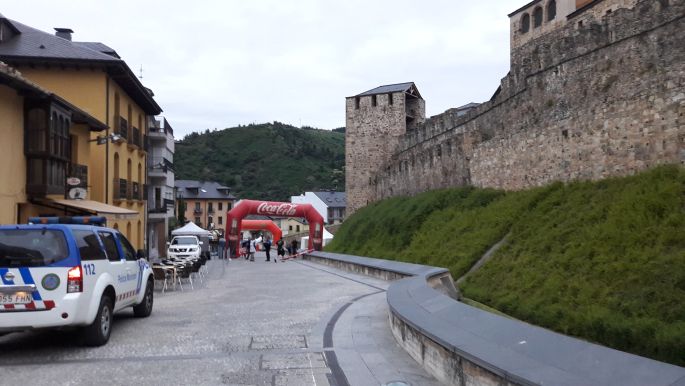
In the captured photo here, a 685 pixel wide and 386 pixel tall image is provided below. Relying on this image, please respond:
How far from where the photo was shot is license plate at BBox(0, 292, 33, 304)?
7340 mm

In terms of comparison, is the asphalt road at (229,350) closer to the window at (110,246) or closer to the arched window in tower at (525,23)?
the window at (110,246)

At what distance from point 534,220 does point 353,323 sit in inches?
280

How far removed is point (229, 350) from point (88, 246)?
253 cm

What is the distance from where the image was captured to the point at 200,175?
118 metres

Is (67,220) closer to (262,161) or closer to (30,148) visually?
(30,148)

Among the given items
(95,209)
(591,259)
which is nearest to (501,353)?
(591,259)

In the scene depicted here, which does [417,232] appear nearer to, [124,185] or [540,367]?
[124,185]

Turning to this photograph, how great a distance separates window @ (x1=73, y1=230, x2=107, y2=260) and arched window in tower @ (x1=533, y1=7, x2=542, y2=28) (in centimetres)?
4110

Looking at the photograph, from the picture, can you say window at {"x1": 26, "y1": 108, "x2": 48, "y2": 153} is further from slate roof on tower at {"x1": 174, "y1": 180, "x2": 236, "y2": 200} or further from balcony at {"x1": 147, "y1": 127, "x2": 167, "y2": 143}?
slate roof on tower at {"x1": 174, "y1": 180, "x2": 236, "y2": 200}

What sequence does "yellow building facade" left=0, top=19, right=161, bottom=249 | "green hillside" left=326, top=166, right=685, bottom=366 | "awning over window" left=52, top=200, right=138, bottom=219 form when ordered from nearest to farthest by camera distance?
1. "green hillside" left=326, top=166, right=685, bottom=366
2. "awning over window" left=52, top=200, right=138, bottom=219
3. "yellow building facade" left=0, top=19, right=161, bottom=249

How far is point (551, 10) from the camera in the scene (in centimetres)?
4175

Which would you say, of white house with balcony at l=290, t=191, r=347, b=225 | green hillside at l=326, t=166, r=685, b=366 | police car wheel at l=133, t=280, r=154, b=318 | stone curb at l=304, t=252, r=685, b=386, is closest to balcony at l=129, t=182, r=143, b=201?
green hillside at l=326, t=166, r=685, b=366

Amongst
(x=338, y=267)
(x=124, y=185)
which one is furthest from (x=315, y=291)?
(x=124, y=185)

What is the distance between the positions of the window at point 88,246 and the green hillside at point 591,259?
7.08 m
